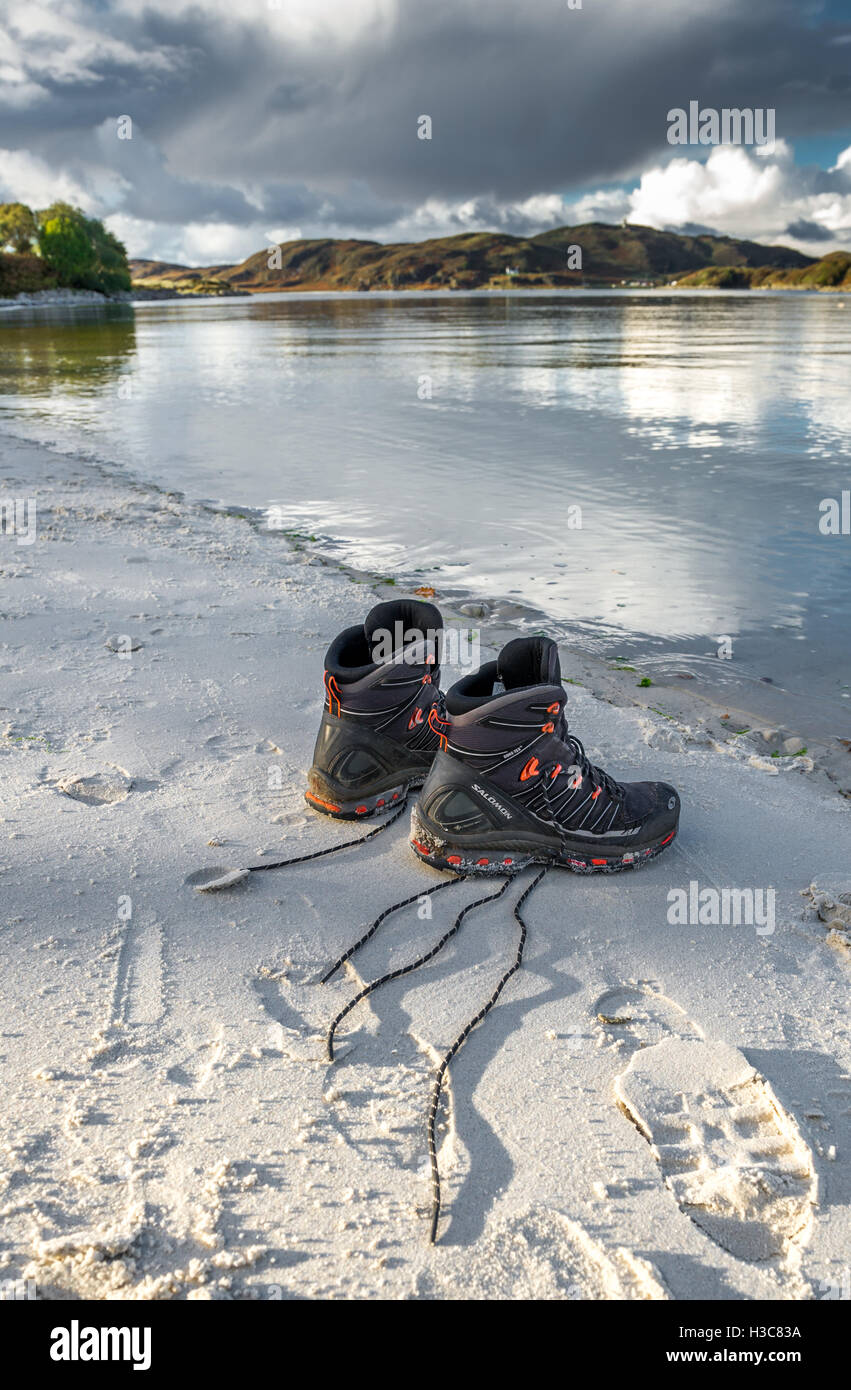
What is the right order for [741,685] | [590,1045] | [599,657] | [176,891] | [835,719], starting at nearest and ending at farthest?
[590,1045], [176,891], [835,719], [741,685], [599,657]

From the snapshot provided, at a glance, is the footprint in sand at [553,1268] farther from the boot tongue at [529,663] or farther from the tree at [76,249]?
the tree at [76,249]

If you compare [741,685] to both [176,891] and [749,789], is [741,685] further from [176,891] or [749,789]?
[176,891]

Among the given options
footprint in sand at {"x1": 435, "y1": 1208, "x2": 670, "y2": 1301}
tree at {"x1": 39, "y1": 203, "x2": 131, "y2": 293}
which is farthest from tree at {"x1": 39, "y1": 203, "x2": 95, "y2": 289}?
footprint in sand at {"x1": 435, "y1": 1208, "x2": 670, "y2": 1301}

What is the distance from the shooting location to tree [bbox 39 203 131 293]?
121875 mm

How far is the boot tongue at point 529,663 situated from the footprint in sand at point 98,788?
1659 mm

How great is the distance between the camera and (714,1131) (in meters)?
2.23

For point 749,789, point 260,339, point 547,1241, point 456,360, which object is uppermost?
point 260,339

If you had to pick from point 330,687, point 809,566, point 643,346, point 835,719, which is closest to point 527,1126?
point 330,687

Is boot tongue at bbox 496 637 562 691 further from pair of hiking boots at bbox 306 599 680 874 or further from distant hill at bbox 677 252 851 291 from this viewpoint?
distant hill at bbox 677 252 851 291

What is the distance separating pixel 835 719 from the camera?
5086 mm

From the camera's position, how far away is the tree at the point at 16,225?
411 ft

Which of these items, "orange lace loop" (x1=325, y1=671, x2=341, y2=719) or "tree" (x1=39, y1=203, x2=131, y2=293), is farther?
"tree" (x1=39, y1=203, x2=131, y2=293)

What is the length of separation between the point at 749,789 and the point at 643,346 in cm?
3329
